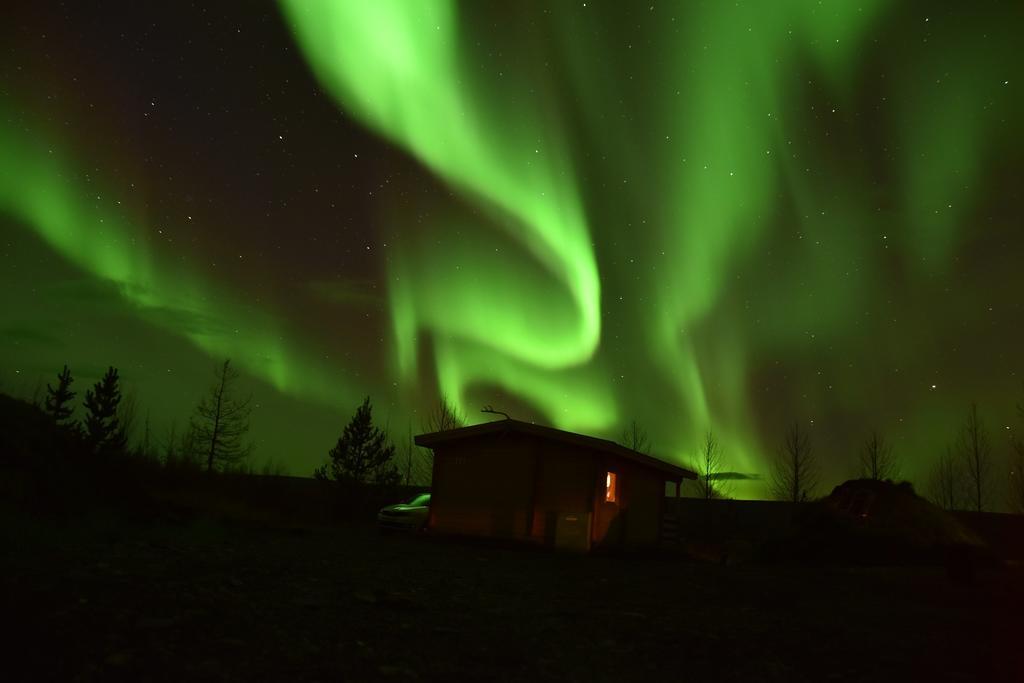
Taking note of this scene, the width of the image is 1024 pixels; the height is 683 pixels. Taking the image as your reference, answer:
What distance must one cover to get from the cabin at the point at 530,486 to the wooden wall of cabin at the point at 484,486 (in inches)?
1.3

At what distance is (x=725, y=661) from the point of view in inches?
284

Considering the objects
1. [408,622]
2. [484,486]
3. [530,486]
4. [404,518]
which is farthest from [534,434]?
[408,622]

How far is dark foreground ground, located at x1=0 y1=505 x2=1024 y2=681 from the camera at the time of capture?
5.54 meters

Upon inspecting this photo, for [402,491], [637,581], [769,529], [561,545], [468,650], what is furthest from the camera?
[402,491]

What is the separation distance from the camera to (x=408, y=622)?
25.2ft

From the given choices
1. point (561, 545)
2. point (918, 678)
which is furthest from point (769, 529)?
point (918, 678)

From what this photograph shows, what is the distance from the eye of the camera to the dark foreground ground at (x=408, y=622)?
18.2 ft

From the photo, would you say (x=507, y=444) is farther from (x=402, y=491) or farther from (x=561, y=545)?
(x=402, y=491)

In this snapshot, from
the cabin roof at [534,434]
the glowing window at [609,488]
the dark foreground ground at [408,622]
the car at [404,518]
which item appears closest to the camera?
the dark foreground ground at [408,622]

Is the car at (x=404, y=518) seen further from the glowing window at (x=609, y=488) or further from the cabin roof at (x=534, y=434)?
the glowing window at (x=609, y=488)

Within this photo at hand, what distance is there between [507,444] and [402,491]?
27.4m

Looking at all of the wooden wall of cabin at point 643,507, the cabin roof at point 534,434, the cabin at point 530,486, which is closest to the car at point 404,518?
the cabin at point 530,486

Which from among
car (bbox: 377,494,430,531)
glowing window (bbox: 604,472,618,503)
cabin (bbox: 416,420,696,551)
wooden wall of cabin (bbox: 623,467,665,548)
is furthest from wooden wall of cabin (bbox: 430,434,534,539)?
wooden wall of cabin (bbox: 623,467,665,548)

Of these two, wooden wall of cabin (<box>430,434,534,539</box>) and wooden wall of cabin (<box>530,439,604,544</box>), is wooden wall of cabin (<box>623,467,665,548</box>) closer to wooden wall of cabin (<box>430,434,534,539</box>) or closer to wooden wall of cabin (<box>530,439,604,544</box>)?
wooden wall of cabin (<box>530,439,604,544</box>)
